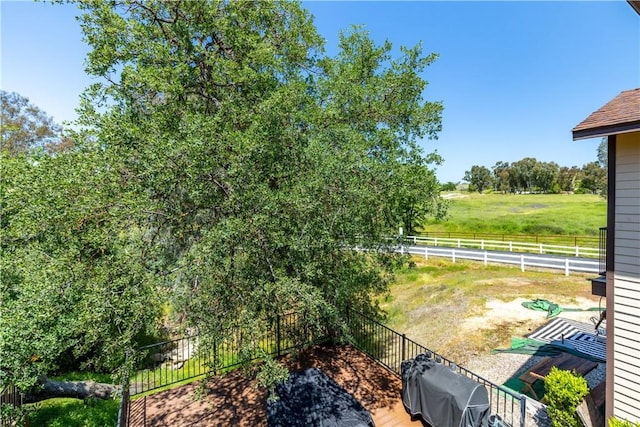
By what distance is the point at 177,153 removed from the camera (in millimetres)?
4789

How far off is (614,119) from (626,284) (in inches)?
104

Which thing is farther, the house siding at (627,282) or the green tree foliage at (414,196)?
the green tree foliage at (414,196)

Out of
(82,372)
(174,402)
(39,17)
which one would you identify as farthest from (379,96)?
(82,372)

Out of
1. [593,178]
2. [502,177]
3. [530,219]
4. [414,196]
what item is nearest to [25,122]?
[414,196]

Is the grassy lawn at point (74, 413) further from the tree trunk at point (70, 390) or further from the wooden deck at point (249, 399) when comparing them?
the wooden deck at point (249, 399)

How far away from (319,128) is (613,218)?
5843 millimetres

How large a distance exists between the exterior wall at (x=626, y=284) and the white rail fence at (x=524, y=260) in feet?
27.3

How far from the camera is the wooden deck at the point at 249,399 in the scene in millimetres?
6379

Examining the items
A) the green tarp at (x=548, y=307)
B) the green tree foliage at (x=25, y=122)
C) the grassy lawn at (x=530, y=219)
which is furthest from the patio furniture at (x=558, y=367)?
the green tree foliage at (x=25, y=122)

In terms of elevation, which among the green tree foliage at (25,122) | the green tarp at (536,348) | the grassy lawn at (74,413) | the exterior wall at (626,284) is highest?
the green tree foliage at (25,122)

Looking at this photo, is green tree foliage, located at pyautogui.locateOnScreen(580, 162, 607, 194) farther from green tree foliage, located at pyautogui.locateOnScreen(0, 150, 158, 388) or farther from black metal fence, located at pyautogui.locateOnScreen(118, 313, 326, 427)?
green tree foliage, located at pyautogui.locateOnScreen(0, 150, 158, 388)

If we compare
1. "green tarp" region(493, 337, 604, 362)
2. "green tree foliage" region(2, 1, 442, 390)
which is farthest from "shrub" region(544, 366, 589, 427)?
"green tree foliage" region(2, 1, 442, 390)

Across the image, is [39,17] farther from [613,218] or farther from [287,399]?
[613,218]

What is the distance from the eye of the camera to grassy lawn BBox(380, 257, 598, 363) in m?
9.90
